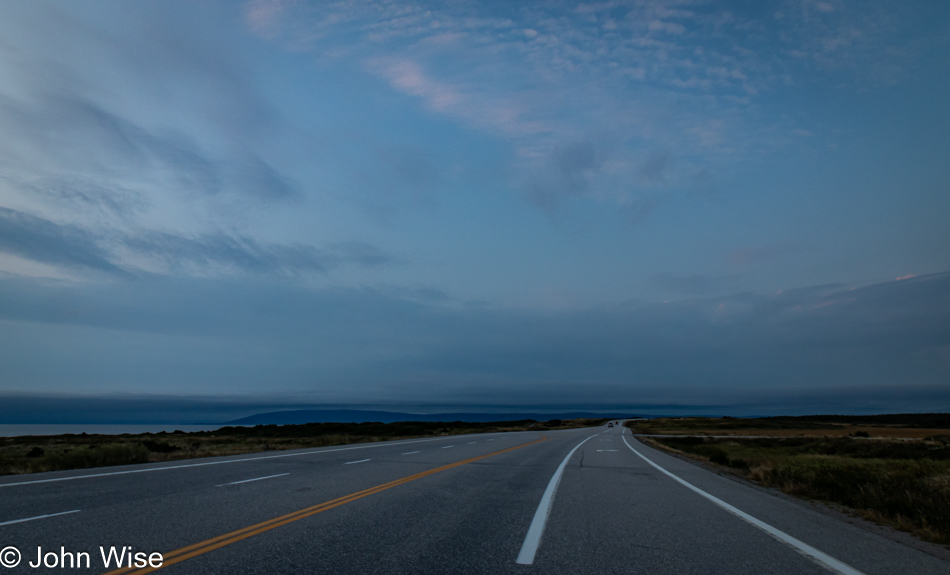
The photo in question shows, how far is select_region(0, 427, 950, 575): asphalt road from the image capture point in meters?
5.76

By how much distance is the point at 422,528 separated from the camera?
24.3ft

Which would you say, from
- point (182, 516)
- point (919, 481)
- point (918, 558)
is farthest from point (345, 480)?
point (919, 481)

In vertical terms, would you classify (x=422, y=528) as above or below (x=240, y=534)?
below

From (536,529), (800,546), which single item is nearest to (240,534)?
(536,529)

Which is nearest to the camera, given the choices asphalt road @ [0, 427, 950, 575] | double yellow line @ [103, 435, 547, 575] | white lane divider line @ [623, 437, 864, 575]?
double yellow line @ [103, 435, 547, 575]

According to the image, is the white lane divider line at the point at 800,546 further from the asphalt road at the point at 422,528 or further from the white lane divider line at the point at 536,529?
the white lane divider line at the point at 536,529

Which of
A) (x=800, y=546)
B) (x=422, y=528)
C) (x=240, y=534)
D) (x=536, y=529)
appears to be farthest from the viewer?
(x=536, y=529)

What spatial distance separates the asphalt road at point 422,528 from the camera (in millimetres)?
5758

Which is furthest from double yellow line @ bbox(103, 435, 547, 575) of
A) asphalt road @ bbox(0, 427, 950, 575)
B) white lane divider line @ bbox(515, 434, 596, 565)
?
white lane divider line @ bbox(515, 434, 596, 565)

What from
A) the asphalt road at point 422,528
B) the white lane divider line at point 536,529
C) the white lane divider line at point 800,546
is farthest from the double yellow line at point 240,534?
the white lane divider line at point 800,546

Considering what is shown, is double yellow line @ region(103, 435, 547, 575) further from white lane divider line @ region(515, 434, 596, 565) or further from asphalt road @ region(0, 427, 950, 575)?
white lane divider line @ region(515, 434, 596, 565)

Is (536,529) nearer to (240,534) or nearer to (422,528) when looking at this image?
(422,528)

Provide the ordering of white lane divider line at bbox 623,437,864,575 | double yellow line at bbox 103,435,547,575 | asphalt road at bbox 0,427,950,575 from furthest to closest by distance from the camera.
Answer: white lane divider line at bbox 623,437,864,575, asphalt road at bbox 0,427,950,575, double yellow line at bbox 103,435,547,575

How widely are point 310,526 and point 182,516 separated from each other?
2.18 meters
